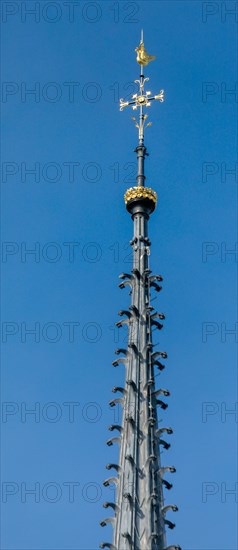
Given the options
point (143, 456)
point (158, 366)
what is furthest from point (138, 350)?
point (143, 456)

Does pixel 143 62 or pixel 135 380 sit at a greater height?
pixel 143 62

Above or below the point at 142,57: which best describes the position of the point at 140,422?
below

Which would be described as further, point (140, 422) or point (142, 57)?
point (142, 57)

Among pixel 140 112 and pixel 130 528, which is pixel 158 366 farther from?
pixel 140 112

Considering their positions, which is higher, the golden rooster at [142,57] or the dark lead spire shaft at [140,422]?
the golden rooster at [142,57]

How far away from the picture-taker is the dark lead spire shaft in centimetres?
5562

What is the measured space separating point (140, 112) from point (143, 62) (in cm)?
440

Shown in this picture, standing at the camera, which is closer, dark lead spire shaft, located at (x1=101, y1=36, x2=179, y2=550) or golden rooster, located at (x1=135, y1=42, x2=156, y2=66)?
dark lead spire shaft, located at (x1=101, y1=36, x2=179, y2=550)

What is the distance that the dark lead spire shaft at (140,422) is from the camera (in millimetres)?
55625

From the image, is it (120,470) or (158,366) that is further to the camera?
(158,366)

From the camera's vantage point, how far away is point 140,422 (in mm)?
60031

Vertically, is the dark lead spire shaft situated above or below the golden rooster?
below

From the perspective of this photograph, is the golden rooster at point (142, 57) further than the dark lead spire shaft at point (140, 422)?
Yes

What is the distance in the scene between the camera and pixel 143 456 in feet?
191
